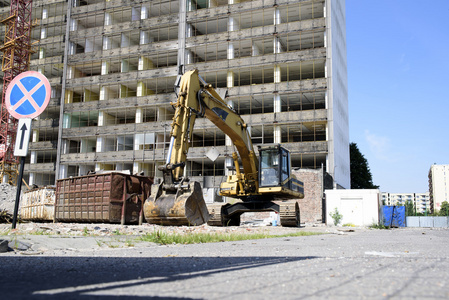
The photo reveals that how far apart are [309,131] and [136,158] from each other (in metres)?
19.3

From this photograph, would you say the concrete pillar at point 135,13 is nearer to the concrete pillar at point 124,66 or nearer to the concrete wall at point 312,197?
the concrete pillar at point 124,66

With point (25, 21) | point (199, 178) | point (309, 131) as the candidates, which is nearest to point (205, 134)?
point (199, 178)

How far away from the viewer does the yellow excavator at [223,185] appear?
47.9ft

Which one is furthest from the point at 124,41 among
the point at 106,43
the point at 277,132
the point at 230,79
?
the point at 277,132

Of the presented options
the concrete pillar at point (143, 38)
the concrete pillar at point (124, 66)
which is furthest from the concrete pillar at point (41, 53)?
the concrete pillar at point (143, 38)

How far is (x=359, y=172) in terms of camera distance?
6319 cm

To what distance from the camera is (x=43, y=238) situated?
7.51m

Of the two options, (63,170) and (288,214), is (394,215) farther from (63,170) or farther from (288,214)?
(63,170)

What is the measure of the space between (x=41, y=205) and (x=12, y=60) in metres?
37.9

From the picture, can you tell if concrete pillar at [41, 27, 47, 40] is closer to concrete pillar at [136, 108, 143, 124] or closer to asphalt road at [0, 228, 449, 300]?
concrete pillar at [136, 108, 143, 124]

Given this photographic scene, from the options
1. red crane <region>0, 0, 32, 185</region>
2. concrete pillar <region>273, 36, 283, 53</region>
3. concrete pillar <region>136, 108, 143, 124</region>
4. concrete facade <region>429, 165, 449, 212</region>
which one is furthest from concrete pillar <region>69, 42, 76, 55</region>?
concrete facade <region>429, 165, 449, 212</region>

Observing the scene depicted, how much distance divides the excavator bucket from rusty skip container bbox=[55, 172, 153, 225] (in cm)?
423

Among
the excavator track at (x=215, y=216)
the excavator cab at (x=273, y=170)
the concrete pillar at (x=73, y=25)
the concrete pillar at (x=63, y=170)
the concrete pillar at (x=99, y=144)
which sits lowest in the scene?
the excavator track at (x=215, y=216)

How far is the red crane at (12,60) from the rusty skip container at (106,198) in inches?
1486
